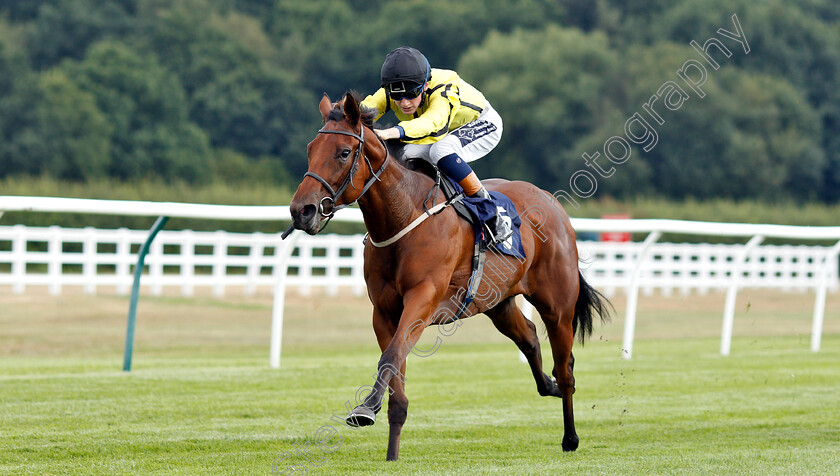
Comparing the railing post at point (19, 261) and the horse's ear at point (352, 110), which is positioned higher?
the horse's ear at point (352, 110)

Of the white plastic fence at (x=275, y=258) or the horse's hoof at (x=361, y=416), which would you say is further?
the white plastic fence at (x=275, y=258)

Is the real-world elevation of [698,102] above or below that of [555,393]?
above

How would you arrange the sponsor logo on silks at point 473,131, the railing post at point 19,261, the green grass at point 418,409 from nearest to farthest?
the green grass at point 418,409
the sponsor logo on silks at point 473,131
the railing post at point 19,261

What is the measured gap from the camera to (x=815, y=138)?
40.2 meters

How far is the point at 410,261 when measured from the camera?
437 cm

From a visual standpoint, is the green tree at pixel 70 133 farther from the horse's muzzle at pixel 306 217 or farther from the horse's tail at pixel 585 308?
the horse's muzzle at pixel 306 217

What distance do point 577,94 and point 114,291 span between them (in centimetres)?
2736

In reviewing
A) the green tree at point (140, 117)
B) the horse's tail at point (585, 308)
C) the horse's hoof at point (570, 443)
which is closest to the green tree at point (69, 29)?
the green tree at point (140, 117)

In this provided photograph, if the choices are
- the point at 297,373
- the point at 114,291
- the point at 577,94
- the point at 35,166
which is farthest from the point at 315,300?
the point at 577,94

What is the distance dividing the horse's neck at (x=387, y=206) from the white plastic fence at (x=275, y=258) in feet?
7.26

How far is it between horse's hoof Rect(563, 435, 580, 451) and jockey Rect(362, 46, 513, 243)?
3.24ft

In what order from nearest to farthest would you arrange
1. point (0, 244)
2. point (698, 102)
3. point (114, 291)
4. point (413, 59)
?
point (413, 59) < point (114, 291) < point (0, 244) < point (698, 102)

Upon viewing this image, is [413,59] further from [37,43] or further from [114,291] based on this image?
[37,43]

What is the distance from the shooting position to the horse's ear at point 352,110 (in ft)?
13.4
